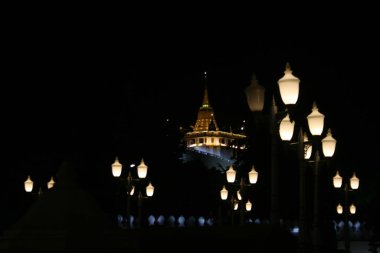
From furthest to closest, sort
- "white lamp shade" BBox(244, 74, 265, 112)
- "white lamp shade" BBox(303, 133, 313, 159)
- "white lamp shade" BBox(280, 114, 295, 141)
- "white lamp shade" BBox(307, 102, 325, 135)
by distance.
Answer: "white lamp shade" BBox(303, 133, 313, 159) → "white lamp shade" BBox(307, 102, 325, 135) → "white lamp shade" BBox(280, 114, 295, 141) → "white lamp shade" BBox(244, 74, 265, 112)

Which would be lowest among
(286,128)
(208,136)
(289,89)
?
(286,128)

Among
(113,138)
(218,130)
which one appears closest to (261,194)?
(113,138)

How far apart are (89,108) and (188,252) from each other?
22867mm

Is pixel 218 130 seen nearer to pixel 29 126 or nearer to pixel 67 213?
A: pixel 29 126

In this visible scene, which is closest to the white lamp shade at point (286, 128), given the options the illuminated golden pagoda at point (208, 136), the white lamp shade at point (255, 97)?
the white lamp shade at point (255, 97)

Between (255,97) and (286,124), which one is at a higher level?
(255,97)

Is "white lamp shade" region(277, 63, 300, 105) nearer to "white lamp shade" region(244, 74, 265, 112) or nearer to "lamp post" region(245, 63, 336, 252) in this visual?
"lamp post" region(245, 63, 336, 252)

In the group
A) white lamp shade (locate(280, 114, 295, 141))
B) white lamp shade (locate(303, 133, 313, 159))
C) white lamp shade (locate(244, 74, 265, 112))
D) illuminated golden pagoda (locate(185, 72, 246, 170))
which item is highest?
illuminated golden pagoda (locate(185, 72, 246, 170))

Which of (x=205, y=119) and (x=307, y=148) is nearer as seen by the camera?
(x=307, y=148)

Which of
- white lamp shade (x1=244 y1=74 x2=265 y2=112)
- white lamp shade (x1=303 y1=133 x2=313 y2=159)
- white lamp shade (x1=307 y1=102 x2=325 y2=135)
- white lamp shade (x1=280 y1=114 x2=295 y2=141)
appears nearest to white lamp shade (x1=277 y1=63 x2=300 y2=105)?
white lamp shade (x1=244 y1=74 x2=265 y2=112)

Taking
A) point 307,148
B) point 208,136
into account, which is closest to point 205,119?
point 208,136

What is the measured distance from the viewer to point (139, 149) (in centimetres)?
5316

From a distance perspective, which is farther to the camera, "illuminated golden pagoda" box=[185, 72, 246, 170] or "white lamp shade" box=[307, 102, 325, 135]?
"illuminated golden pagoda" box=[185, 72, 246, 170]

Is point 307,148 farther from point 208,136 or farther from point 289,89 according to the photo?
point 208,136
